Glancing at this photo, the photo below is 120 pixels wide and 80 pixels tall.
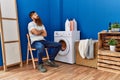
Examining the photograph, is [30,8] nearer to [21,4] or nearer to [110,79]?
[21,4]

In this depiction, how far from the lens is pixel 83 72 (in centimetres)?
284

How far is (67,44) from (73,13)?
2.85ft

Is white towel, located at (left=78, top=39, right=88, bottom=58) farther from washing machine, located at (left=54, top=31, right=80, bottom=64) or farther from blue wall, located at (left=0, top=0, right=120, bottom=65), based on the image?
blue wall, located at (left=0, top=0, right=120, bottom=65)

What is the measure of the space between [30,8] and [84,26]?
1.37 meters

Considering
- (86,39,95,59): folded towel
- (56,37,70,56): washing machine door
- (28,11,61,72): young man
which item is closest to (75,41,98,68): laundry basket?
(86,39,95,59): folded towel

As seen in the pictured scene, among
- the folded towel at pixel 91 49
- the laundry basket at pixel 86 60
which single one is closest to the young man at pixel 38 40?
the laundry basket at pixel 86 60

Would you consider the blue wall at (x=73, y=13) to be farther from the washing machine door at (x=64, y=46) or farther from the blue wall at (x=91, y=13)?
the washing machine door at (x=64, y=46)

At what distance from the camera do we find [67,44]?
11.1ft

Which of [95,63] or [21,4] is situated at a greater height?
[21,4]

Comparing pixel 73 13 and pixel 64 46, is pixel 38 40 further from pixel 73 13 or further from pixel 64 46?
pixel 73 13

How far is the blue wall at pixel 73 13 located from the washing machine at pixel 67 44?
0.37 meters

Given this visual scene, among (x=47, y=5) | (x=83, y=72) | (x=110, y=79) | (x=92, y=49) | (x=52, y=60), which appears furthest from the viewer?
(x=47, y=5)

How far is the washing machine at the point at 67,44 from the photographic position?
334 centimetres

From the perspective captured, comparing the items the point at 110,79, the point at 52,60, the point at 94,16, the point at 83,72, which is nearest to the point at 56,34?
the point at 52,60
